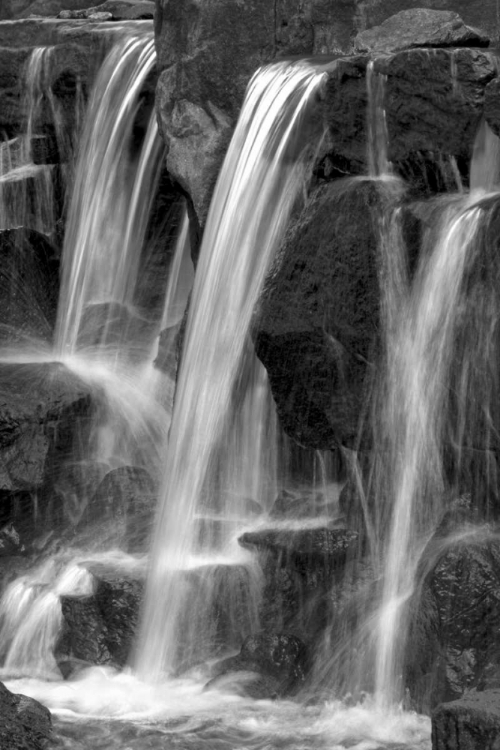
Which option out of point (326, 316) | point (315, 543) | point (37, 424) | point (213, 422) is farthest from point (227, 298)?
point (315, 543)

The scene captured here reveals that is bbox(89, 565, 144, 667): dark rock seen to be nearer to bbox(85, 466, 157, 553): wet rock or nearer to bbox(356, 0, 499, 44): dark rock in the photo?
bbox(85, 466, 157, 553): wet rock

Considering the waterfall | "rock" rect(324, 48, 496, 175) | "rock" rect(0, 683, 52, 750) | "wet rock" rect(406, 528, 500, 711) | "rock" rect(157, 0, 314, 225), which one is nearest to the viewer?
"rock" rect(0, 683, 52, 750)

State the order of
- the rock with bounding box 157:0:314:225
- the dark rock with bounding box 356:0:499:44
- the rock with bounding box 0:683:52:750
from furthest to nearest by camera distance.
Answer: the rock with bounding box 157:0:314:225 < the dark rock with bounding box 356:0:499:44 < the rock with bounding box 0:683:52:750

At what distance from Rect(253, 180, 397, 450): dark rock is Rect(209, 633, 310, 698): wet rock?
5.12 feet

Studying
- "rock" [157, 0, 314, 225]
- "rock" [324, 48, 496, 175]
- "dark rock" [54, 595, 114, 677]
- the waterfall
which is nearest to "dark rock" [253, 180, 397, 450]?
"rock" [324, 48, 496, 175]

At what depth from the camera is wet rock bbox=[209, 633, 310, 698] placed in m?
9.73

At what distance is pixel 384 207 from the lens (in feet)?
34.0

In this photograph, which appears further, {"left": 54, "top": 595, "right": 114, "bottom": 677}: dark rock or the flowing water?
{"left": 54, "top": 595, "right": 114, "bottom": 677}: dark rock

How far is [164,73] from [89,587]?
17.6ft

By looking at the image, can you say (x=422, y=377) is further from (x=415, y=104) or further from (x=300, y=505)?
(x=415, y=104)

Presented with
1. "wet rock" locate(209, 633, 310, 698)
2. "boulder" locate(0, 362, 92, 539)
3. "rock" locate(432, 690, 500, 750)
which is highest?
"boulder" locate(0, 362, 92, 539)

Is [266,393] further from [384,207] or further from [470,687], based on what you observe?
[470,687]

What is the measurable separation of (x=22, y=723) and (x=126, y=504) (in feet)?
12.6

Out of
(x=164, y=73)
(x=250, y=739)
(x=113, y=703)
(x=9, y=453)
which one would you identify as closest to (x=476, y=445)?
(x=250, y=739)
